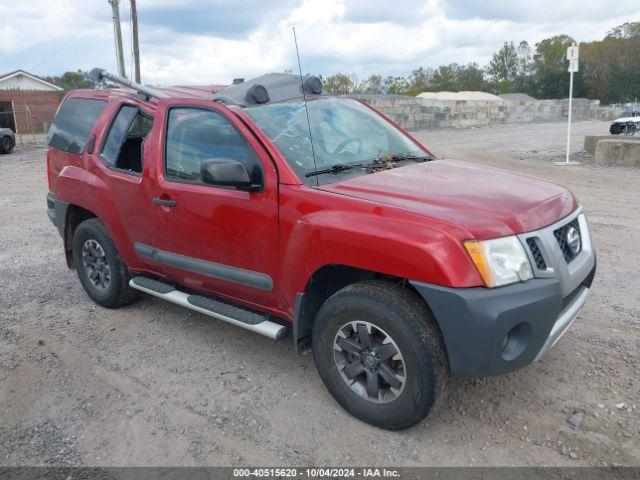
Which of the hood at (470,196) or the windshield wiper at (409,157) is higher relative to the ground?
the windshield wiper at (409,157)

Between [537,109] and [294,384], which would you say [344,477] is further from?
[537,109]

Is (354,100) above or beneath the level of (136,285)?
above

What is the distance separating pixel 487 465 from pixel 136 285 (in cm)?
303

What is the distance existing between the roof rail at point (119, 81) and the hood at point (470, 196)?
1.98 meters

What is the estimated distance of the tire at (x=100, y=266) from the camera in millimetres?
4922

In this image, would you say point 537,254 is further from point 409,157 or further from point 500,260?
point 409,157

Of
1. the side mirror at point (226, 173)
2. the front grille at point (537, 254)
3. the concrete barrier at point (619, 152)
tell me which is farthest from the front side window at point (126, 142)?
the concrete barrier at point (619, 152)

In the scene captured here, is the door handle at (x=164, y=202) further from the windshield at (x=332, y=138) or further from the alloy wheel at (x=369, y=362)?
the alloy wheel at (x=369, y=362)

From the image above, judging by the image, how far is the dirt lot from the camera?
3.07 meters

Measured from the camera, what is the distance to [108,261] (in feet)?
16.3

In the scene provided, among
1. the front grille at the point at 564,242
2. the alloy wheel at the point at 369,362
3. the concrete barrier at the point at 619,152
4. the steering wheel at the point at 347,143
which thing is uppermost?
the steering wheel at the point at 347,143

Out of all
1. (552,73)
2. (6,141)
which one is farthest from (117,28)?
(552,73)

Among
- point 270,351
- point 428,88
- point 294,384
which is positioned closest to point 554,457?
point 294,384

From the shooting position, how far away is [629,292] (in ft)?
16.7
